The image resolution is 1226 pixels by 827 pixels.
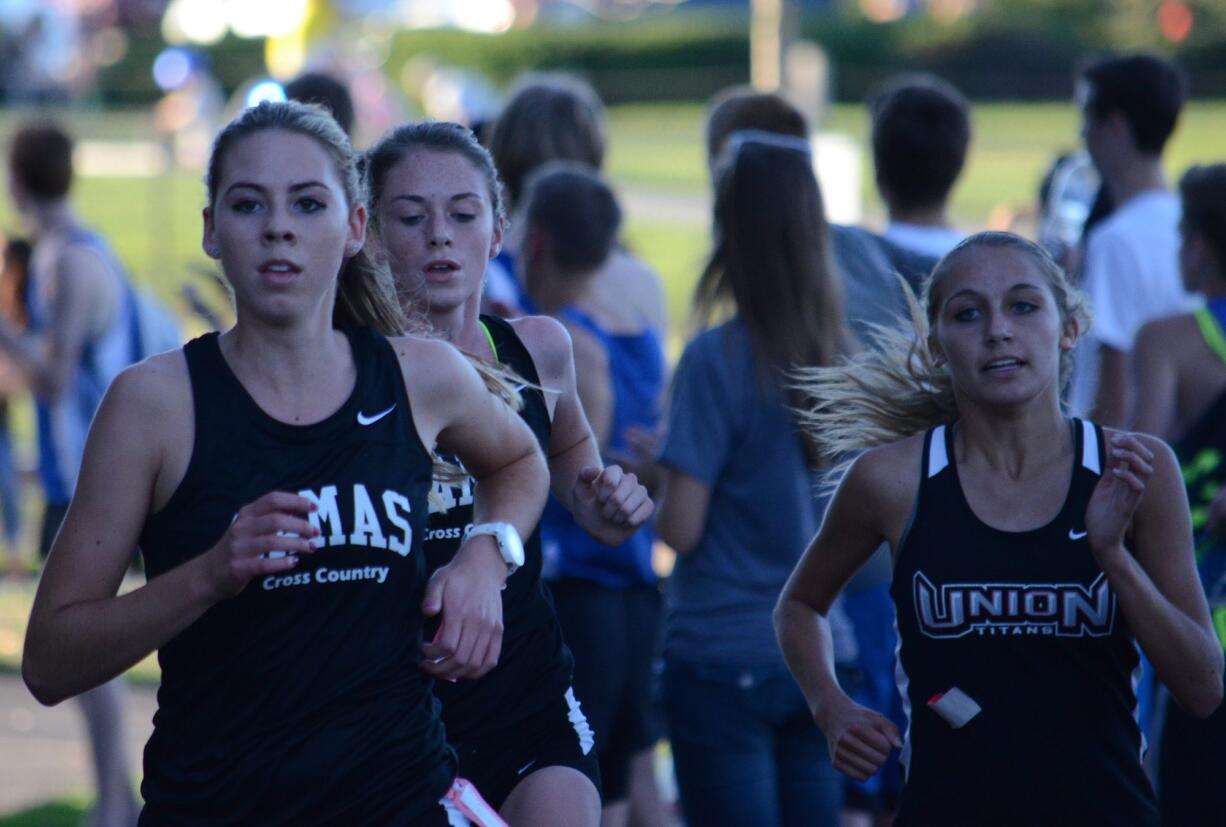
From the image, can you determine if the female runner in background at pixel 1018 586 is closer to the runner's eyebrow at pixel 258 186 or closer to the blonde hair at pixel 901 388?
the blonde hair at pixel 901 388

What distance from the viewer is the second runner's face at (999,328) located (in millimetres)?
3182

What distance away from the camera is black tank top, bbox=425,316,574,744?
3234 millimetres

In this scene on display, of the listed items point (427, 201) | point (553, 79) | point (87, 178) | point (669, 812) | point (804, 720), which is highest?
point (87, 178)

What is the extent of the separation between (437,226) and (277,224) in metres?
0.90

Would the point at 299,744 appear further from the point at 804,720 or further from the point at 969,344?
the point at 804,720

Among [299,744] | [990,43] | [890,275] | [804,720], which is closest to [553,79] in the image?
[890,275]

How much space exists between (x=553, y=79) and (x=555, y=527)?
6.16 feet

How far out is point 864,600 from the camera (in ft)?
15.2

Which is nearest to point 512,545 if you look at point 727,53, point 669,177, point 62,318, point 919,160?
point 919,160

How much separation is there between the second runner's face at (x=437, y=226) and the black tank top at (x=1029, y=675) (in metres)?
1.04

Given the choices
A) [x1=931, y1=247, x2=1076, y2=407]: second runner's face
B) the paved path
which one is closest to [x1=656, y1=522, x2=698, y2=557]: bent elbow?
[x1=931, y1=247, x2=1076, y2=407]: second runner's face

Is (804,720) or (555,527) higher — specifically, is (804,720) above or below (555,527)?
below

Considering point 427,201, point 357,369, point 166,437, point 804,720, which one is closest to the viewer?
point 166,437

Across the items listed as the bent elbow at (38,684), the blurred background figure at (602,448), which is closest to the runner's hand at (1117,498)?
the bent elbow at (38,684)
